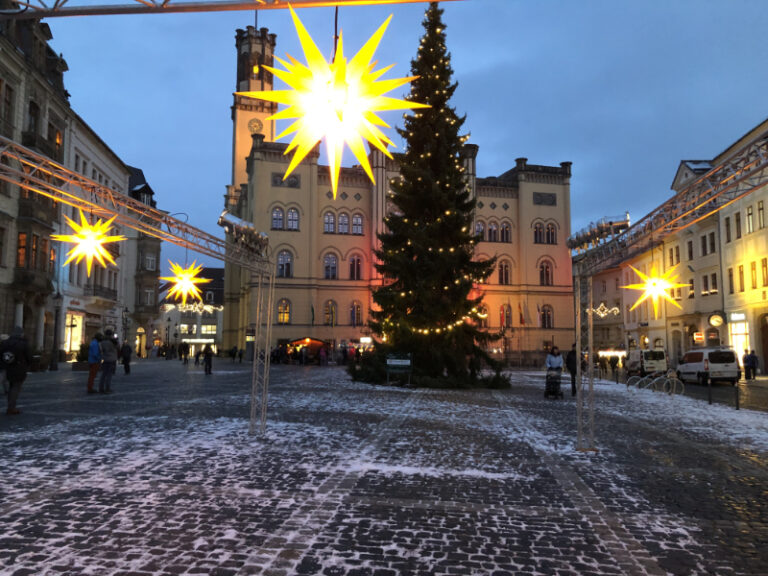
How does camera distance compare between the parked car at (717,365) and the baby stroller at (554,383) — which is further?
the parked car at (717,365)

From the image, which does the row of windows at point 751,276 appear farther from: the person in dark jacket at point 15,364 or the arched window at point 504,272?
the person in dark jacket at point 15,364

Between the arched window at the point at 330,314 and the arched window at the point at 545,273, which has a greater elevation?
the arched window at the point at 545,273

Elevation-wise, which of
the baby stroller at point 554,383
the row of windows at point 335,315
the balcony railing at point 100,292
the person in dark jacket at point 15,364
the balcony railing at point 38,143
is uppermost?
the balcony railing at point 38,143

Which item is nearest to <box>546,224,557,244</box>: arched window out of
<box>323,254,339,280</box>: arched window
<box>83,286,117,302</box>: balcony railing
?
<box>323,254,339,280</box>: arched window

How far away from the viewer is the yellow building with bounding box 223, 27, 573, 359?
170 feet

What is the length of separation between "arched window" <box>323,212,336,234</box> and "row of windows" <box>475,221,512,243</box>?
1449cm

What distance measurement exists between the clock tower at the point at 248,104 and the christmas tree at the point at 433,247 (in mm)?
44488

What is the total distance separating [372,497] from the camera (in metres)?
6.08

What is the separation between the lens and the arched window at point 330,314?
2062 inches

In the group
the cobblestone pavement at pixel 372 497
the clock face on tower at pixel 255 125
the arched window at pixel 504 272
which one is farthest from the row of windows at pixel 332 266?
the cobblestone pavement at pixel 372 497

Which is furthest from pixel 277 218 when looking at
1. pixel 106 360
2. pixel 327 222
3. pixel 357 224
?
pixel 106 360

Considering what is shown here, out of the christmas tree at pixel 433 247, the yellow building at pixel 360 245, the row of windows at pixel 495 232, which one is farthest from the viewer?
the row of windows at pixel 495 232

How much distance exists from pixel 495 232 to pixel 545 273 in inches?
258

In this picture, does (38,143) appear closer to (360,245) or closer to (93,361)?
(93,361)
